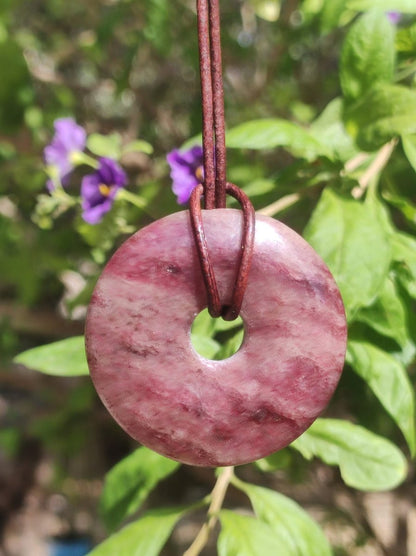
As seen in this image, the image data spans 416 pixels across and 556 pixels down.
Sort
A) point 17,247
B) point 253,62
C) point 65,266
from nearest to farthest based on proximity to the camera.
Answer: point 65,266 → point 17,247 → point 253,62

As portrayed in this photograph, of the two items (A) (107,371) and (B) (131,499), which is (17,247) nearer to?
(B) (131,499)

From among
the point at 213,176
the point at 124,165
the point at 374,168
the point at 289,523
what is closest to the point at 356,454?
the point at 289,523

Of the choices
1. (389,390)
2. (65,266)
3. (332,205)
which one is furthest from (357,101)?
(65,266)

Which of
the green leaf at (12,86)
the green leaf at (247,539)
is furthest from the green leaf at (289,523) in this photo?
the green leaf at (12,86)

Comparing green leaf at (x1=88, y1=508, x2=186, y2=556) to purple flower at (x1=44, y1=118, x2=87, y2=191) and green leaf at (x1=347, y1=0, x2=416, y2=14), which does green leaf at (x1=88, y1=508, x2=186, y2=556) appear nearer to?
purple flower at (x1=44, y1=118, x2=87, y2=191)

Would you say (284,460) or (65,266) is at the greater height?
(284,460)
